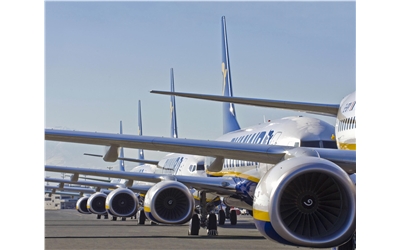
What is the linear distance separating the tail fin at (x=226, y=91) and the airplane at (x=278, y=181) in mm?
6295

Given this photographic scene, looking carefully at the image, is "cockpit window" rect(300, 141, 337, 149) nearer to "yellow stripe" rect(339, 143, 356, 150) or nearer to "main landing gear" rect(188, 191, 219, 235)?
"yellow stripe" rect(339, 143, 356, 150)

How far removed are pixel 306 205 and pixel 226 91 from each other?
1811cm

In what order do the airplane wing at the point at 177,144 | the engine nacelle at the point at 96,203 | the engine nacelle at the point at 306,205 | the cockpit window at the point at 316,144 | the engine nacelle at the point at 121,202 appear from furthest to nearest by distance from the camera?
1. the engine nacelle at the point at 96,203
2. the engine nacelle at the point at 121,202
3. the cockpit window at the point at 316,144
4. the airplane wing at the point at 177,144
5. the engine nacelle at the point at 306,205

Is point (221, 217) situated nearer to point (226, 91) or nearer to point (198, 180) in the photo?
point (226, 91)

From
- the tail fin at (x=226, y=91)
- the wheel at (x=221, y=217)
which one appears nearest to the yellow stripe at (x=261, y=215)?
the tail fin at (x=226, y=91)

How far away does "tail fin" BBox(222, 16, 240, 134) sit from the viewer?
926 inches

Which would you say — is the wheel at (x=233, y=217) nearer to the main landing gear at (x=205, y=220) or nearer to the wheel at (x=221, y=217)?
the wheel at (x=221, y=217)

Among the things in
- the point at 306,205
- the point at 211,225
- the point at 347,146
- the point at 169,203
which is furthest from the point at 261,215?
the point at 211,225

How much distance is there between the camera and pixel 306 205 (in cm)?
682

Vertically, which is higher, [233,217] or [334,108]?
[334,108]

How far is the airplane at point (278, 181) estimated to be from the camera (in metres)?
6.55
